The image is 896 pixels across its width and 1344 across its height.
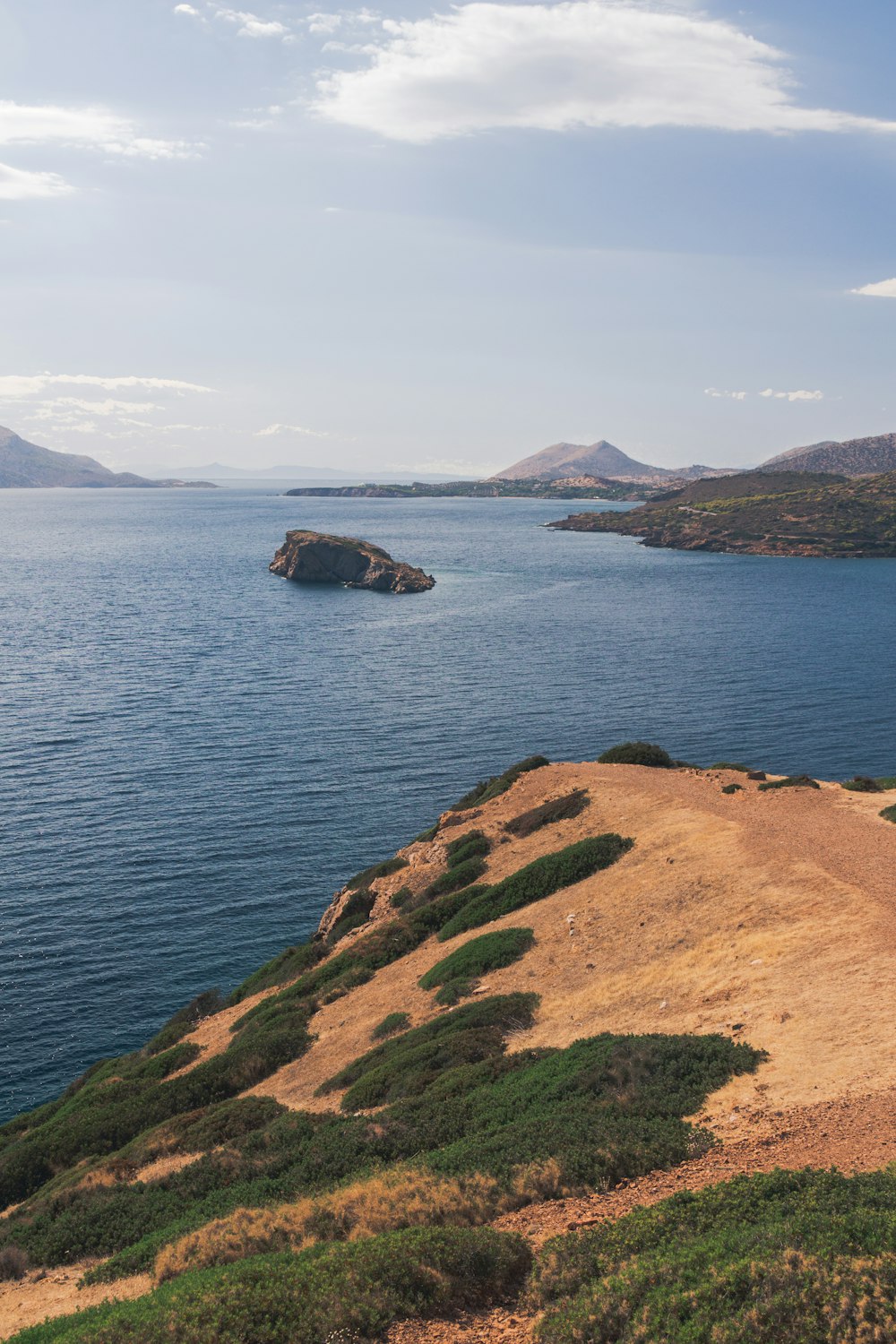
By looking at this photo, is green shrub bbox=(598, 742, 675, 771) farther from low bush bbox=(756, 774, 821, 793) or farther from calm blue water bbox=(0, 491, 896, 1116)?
calm blue water bbox=(0, 491, 896, 1116)

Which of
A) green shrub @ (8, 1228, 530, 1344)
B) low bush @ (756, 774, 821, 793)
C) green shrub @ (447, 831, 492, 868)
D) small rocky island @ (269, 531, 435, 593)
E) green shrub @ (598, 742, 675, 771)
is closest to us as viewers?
green shrub @ (8, 1228, 530, 1344)

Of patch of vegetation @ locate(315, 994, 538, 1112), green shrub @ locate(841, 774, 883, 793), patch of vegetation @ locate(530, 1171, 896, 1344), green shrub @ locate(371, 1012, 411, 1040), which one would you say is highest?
patch of vegetation @ locate(530, 1171, 896, 1344)

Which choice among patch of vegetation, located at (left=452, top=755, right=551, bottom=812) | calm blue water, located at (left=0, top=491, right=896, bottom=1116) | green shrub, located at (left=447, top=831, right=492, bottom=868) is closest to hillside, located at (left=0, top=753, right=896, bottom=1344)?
green shrub, located at (left=447, top=831, right=492, bottom=868)

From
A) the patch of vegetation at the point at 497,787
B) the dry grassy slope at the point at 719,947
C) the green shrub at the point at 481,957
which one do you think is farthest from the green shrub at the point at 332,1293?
the patch of vegetation at the point at 497,787

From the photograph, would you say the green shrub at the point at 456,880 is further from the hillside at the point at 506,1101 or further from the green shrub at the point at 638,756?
the green shrub at the point at 638,756

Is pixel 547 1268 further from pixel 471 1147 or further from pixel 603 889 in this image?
pixel 603 889

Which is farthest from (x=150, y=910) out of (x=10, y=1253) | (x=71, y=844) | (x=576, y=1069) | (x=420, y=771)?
(x=576, y=1069)
